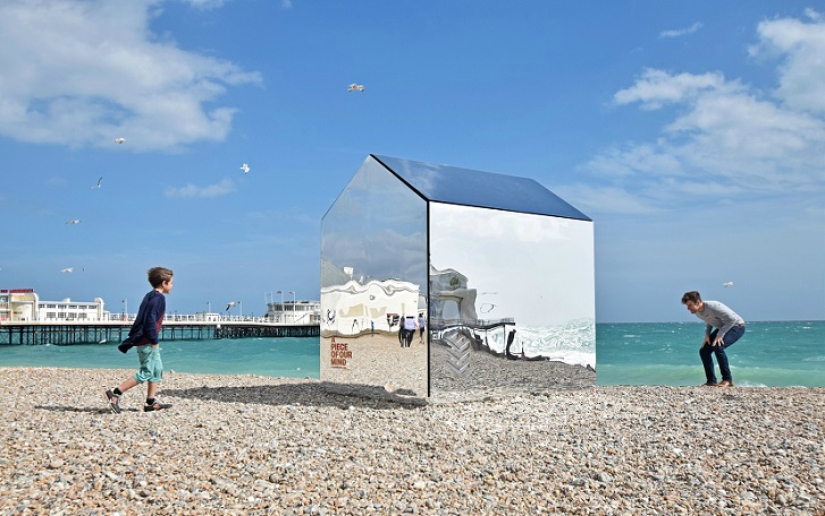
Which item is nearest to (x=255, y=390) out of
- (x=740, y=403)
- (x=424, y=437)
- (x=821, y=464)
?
(x=424, y=437)

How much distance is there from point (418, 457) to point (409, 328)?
2398 mm

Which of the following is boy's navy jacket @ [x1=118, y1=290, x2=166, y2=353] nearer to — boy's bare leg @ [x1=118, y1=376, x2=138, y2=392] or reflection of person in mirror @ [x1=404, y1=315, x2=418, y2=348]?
boy's bare leg @ [x1=118, y1=376, x2=138, y2=392]

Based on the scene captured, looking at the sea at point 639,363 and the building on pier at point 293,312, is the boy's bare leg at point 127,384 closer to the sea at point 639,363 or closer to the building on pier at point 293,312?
the sea at point 639,363

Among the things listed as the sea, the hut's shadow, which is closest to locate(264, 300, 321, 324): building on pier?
the sea

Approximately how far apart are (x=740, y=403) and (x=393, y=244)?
15.3 ft

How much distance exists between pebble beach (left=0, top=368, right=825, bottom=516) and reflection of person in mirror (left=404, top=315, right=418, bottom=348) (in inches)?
29.3

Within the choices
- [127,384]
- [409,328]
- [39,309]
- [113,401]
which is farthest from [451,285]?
[39,309]

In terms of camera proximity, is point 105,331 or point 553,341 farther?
point 105,331

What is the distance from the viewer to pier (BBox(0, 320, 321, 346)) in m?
65.1

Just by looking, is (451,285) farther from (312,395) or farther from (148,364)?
(148,364)

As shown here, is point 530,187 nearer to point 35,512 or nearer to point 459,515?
point 459,515

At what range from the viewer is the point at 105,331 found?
2879 inches

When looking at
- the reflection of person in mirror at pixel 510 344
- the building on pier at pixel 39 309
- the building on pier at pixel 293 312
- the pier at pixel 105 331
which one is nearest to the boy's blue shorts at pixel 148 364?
the reflection of person in mirror at pixel 510 344

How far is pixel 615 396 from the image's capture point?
29.6ft
